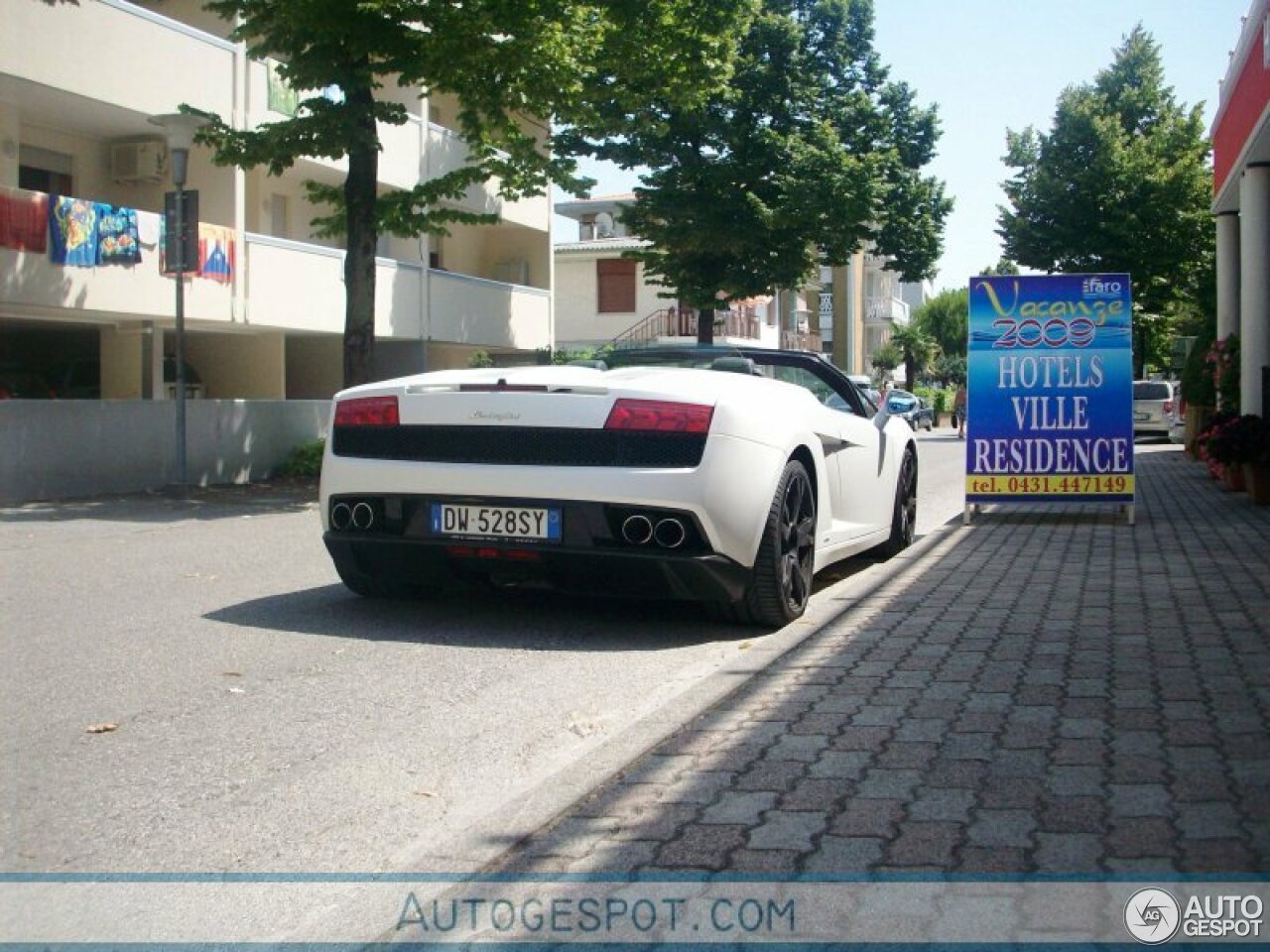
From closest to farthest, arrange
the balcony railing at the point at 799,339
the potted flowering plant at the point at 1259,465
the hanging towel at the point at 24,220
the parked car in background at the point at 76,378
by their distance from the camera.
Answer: the potted flowering plant at the point at 1259,465
the hanging towel at the point at 24,220
the parked car in background at the point at 76,378
the balcony railing at the point at 799,339

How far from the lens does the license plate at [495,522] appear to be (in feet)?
20.3

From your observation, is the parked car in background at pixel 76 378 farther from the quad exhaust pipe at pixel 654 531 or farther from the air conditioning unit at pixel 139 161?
the quad exhaust pipe at pixel 654 531

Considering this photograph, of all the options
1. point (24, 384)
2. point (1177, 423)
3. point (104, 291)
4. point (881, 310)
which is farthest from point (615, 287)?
point (881, 310)

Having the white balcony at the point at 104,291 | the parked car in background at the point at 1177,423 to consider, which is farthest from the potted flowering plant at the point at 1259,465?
the parked car in background at the point at 1177,423

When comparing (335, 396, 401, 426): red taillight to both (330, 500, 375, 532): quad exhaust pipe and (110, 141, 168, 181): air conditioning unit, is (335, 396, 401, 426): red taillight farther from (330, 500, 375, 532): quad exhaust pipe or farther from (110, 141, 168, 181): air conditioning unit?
(110, 141, 168, 181): air conditioning unit

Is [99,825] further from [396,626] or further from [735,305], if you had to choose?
[735,305]

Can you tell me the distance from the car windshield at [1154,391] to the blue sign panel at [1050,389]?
26.9 m

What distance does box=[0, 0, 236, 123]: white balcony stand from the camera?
17.2 m

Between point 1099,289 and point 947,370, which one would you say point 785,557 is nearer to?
point 1099,289

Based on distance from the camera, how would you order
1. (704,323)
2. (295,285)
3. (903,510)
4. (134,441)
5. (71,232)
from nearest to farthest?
(903,510)
(134,441)
(71,232)
(295,285)
(704,323)

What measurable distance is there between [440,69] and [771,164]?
19.8 meters

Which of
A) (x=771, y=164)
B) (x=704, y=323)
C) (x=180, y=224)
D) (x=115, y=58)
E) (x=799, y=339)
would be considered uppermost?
(x=771, y=164)

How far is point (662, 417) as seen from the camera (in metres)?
6.13

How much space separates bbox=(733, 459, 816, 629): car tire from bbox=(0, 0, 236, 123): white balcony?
44.4ft
